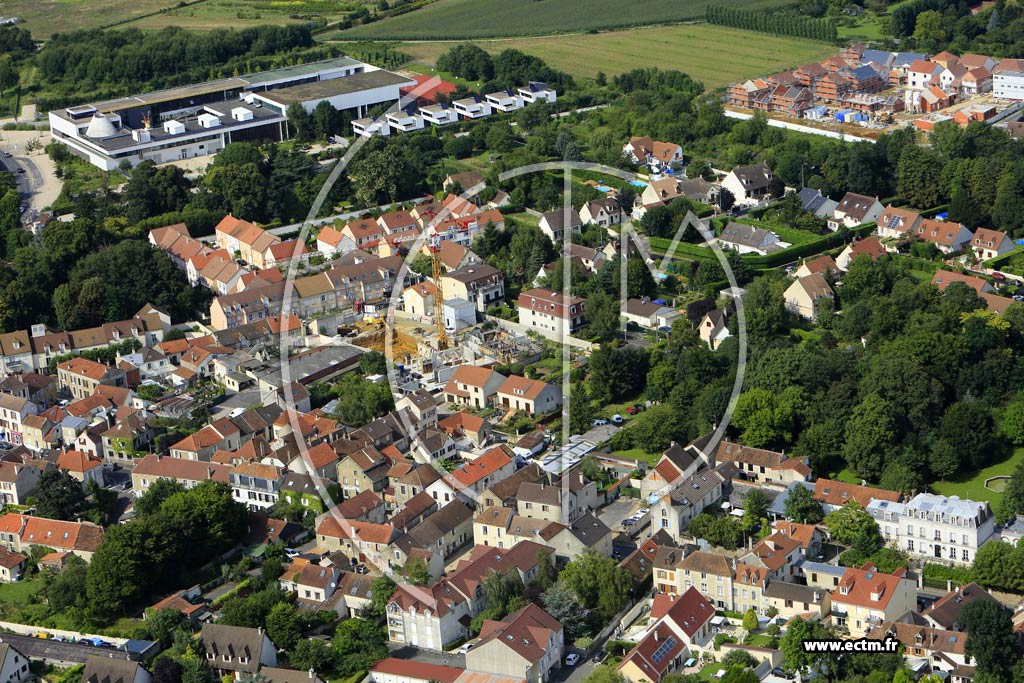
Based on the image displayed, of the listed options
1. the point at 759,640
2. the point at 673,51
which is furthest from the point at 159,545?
the point at 673,51

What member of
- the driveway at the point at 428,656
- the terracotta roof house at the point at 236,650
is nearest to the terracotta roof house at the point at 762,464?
the driveway at the point at 428,656

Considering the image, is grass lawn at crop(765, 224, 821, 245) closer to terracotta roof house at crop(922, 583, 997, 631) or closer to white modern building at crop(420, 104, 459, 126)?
white modern building at crop(420, 104, 459, 126)

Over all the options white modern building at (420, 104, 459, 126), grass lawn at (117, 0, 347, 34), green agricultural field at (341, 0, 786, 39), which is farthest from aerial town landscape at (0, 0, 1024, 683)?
grass lawn at (117, 0, 347, 34)

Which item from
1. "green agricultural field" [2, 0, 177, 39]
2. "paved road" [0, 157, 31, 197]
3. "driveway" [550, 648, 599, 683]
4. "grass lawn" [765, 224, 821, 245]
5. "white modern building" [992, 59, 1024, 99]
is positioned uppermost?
"green agricultural field" [2, 0, 177, 39]

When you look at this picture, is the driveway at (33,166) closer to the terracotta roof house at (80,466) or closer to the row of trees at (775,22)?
the terracotta roof house at (80,466)

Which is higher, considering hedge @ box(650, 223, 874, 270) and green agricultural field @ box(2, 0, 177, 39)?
green agricultural field @ box(2, 0, 177, 39)

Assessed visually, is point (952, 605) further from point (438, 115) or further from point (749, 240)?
point (438, 115)

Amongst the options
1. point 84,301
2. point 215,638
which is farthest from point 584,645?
point 84,301
